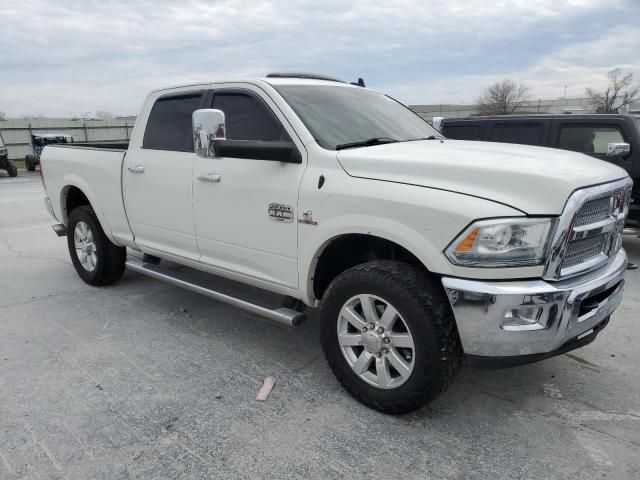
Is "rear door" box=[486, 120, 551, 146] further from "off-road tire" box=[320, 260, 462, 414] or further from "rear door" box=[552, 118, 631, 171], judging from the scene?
"off-road tire" box=[320, 260, 462, 414]

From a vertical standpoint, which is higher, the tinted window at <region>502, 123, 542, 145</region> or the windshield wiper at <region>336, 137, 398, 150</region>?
the windshield wiper at <region>336, 137, 398, 150</region>

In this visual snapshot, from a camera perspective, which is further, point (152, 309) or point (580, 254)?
point (152, 309)

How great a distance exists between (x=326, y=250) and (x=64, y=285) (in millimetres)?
3661

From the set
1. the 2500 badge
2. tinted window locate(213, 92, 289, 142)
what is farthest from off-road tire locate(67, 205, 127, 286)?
the 2500 badge

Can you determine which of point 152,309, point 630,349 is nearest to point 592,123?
point 630,349

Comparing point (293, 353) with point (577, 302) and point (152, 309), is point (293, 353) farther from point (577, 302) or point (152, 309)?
point (577, 302)

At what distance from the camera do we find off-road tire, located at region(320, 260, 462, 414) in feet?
8.73

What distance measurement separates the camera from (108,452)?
2680 millimetres

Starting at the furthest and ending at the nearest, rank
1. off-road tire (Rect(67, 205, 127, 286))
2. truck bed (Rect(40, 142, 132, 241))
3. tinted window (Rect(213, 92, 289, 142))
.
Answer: off-road tire (Rect(67, 205, 127, 286)), truck bed (Rect(40, 142, 132, 241)), tinted window (Rect(213, 92, 289, 142))

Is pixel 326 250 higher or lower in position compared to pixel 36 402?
higher

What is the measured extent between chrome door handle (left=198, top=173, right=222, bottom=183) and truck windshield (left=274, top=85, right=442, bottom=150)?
0.75 meters

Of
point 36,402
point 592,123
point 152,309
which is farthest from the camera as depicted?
point 592,123

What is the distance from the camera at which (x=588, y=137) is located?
746 cm

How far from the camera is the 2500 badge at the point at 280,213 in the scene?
3270 millimetres
